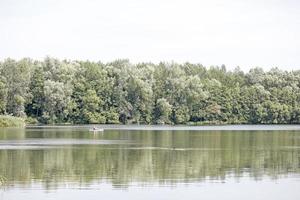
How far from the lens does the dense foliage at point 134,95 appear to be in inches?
4178

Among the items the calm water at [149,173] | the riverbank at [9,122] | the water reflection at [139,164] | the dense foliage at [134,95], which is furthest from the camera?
the dense foliage at [134,95]

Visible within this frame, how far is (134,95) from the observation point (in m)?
113

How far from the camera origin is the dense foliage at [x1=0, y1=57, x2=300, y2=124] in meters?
106

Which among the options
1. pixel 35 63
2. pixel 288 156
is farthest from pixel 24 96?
pixel 288 156

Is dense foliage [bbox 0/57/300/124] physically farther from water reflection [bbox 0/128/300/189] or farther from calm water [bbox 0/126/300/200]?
calm water [bbox 0/126/300/200]

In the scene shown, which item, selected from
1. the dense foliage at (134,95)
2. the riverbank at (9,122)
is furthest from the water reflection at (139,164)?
the dense foliage at (134,95)

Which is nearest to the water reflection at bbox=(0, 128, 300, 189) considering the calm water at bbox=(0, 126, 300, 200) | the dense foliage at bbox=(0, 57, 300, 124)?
the calm water at bbox=(0, 126, 300, 200)

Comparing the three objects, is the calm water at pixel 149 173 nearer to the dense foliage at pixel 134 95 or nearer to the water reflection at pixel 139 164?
the water reflection at pixel 139 164

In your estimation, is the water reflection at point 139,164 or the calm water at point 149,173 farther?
the water reflection at point 139,164

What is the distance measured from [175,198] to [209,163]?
13.3m

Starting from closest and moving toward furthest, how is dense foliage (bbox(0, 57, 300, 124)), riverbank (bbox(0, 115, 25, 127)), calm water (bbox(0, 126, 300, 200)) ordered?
1. calm water (bbox(0, 126, 300, 200))
2. riverbank (bbox(0, 115, 25, 127))
3. dense foliage (bbox(0, 57, 300, 124))

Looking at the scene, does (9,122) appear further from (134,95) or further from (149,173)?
(149,173)

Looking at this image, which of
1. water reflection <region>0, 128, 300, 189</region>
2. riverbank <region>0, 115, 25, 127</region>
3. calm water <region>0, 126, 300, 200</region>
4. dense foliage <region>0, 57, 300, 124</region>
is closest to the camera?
calm water <region>0, 126, 300, 200</region>

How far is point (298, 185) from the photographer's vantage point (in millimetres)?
26781
